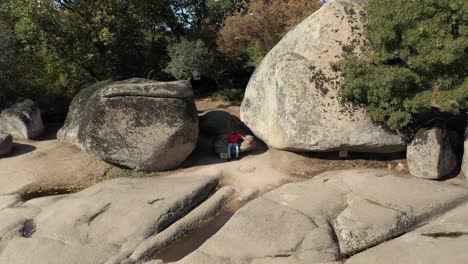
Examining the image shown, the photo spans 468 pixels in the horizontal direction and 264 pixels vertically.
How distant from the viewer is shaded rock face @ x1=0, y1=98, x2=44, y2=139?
685 inches

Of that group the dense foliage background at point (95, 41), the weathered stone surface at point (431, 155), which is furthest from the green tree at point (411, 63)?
the dense foliage background at point (95, 41)

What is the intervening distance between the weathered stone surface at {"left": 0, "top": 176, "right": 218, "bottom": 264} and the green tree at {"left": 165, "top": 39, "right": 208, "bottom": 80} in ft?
31.8

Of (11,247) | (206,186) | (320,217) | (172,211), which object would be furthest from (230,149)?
(11,247)

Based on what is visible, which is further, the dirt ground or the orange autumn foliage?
the orange autumn foliage

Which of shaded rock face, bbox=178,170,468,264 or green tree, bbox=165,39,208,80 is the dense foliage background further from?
shaded rock face, bbox=178,170,468,264

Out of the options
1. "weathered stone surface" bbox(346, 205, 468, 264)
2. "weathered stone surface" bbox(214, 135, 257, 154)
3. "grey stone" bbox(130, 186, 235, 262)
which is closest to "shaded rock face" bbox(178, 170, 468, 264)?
"weathered stone surface" bbox(346, 205, 468, 264)

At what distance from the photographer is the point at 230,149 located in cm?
1488

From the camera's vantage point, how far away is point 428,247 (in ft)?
27.4

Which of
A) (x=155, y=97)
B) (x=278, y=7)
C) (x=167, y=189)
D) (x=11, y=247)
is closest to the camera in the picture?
(x=11, y=247)

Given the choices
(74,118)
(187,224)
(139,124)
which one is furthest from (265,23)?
(187,224)

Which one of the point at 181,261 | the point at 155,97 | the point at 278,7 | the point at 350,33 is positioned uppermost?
the point at 278,7

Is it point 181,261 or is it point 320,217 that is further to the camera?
point 320,217

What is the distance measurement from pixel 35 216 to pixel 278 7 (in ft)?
45.5

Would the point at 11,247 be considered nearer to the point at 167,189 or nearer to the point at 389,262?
the point at 167,189
